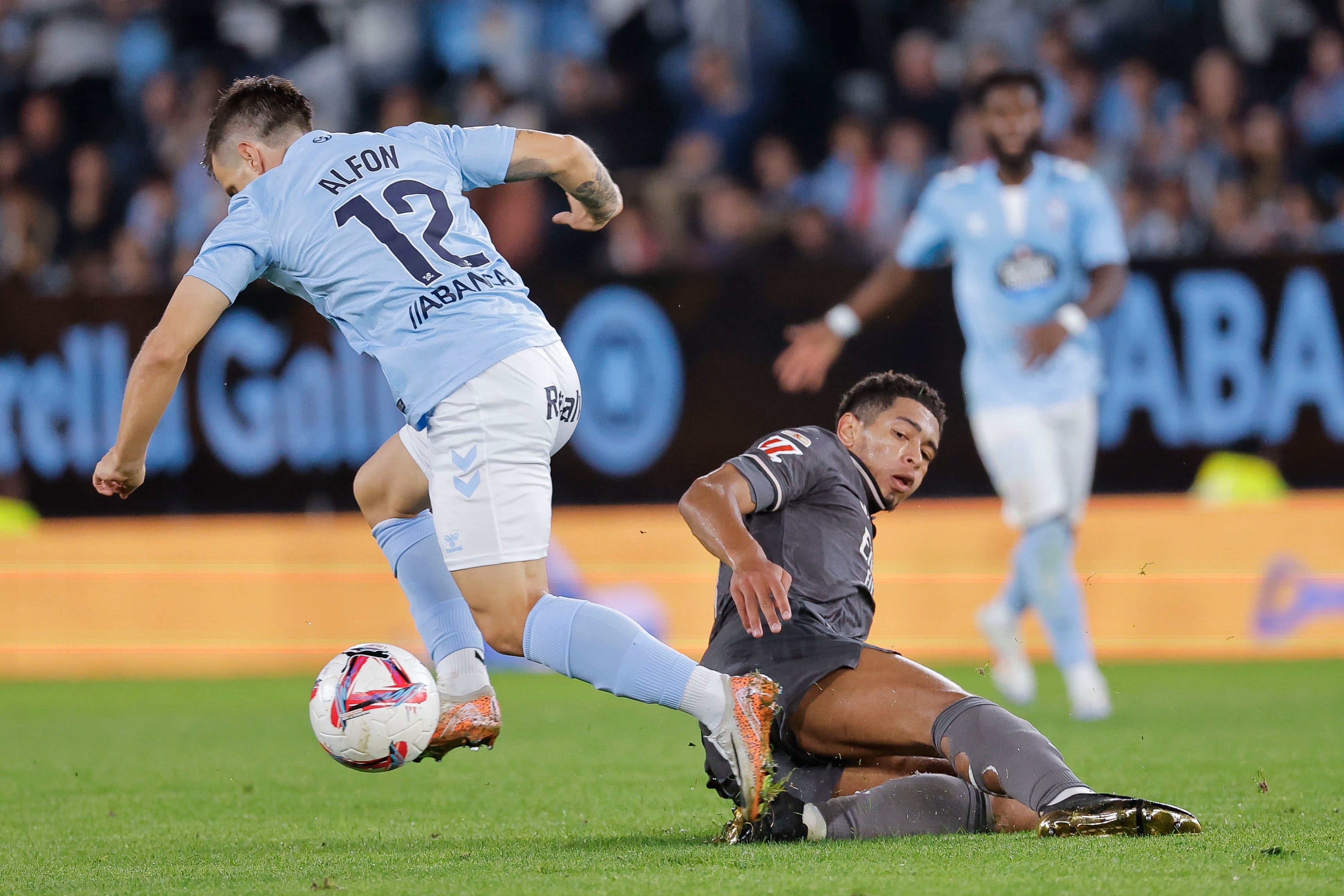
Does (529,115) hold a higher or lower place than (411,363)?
higher

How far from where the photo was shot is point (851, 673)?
3.77m

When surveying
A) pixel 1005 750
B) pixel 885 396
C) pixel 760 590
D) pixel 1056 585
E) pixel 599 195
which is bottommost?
pixel 1056 585

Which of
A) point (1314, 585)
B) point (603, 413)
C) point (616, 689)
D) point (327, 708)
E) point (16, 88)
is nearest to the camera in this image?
point (616, 689)

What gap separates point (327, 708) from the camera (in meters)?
3.96

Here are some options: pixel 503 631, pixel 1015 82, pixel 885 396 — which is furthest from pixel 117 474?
pixel 1015 82

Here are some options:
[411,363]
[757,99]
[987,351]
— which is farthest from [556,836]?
[757,99]

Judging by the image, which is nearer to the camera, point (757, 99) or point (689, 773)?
point (689, 773)

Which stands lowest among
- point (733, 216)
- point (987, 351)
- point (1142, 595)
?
point (1142, 595)

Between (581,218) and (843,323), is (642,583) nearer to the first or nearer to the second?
(843,323)

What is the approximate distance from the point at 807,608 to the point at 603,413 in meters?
5.60

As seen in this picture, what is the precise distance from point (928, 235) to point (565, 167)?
3765 millimetres

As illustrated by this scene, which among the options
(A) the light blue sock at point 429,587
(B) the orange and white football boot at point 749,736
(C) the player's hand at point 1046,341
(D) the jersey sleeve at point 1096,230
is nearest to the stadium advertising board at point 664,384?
(D) the jersey sleeve at point 1096,230

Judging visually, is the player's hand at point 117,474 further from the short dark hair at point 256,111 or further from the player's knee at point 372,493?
the short dark hair at point 256,111

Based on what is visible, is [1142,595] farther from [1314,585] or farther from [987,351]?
[987,351]
